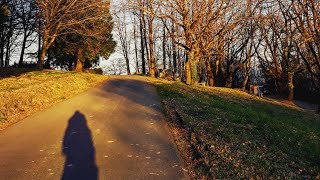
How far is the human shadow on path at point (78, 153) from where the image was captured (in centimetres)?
680

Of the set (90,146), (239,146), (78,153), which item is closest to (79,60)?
(90,146)

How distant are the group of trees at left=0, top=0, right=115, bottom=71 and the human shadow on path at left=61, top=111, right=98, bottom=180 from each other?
71.7 feet

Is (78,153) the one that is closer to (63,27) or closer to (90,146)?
(90,146)

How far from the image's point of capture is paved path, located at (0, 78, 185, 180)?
7016 millimetres

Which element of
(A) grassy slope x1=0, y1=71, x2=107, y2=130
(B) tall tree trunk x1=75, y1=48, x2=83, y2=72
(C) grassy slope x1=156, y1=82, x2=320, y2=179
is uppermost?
(B) tall tree trunk x1=75, y1=48, x2=83, y2=72

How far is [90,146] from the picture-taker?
28.5ft

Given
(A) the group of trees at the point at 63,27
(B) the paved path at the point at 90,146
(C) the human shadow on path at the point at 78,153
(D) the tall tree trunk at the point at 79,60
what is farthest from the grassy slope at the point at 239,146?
(D) the tall tree trunk at the point at 79,60

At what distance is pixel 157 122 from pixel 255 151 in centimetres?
377

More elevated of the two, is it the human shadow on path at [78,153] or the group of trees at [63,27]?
the group of trees at [63,27]

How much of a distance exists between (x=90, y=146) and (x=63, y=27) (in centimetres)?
2522

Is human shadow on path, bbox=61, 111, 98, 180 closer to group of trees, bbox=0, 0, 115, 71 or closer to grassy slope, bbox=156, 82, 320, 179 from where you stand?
grassy slope, bbox=156, 82, 320, 179

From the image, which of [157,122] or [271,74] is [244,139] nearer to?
[157,122]

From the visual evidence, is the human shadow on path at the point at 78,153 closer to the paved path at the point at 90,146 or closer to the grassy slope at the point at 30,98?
the paved path at the point at 90,146

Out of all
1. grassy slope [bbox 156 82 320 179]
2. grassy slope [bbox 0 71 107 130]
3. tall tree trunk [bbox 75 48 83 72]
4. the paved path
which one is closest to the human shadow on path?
the paved path
